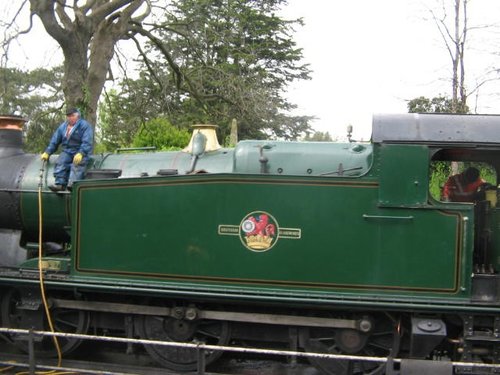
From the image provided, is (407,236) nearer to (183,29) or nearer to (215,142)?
(215,142)

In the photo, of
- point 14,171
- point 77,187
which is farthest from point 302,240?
point 14,171

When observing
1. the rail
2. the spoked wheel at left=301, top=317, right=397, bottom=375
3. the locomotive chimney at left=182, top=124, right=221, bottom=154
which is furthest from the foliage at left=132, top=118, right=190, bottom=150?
the spoked wheel at left=301, top=317, right=397, bottom=375

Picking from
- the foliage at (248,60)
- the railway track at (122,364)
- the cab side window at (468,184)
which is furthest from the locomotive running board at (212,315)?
the foliage at (248,60)

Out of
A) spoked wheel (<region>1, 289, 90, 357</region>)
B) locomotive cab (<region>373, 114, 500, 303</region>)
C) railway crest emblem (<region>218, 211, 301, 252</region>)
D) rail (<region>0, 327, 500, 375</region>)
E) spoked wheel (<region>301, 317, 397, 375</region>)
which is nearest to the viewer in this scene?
rail (<region>0, 327, 500, 375</region>)

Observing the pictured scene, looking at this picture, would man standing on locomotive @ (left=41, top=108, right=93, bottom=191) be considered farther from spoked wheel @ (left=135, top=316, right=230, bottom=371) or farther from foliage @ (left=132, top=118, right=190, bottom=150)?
foliage @ (left=132, top=118, right=190, bottom=150)

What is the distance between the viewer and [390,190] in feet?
15.2

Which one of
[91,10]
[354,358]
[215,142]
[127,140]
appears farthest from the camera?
[127,140]

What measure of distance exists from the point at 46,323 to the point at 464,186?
14.2ft

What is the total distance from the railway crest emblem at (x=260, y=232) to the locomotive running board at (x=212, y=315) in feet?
2.18

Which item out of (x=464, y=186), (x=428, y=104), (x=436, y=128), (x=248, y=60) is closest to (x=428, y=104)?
(x=428, y=104)

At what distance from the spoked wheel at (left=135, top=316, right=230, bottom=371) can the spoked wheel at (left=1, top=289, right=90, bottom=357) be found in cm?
66

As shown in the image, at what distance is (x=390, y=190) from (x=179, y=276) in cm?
200

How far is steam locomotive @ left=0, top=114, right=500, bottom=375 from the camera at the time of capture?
4.62 meters

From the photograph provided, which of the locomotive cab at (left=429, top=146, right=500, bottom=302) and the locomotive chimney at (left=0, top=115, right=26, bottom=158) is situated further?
the locomotive chimney at (left=0, top=115, right=26, bottom=158)
